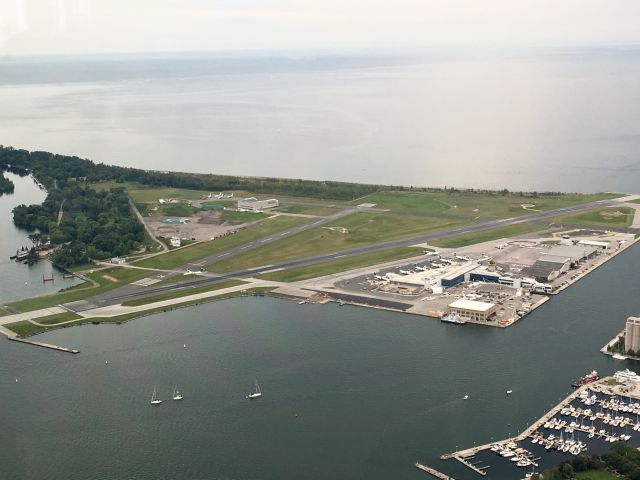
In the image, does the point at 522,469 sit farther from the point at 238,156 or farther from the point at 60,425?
the point at 238,156

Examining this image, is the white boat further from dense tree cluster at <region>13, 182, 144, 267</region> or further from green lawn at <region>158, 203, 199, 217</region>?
green lawn at <region>158, 203, 199, 217</region>

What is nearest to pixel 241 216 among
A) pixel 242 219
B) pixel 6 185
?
pixel 242 219

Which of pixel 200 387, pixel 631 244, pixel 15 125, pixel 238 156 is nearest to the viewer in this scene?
pixel 200 387

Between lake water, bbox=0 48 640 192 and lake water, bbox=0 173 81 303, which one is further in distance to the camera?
lake water, bbox=0 48 640 192

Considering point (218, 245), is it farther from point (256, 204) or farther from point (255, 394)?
point (255, 394)

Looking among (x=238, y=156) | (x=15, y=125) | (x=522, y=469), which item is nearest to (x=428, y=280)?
(x=522, y=469)

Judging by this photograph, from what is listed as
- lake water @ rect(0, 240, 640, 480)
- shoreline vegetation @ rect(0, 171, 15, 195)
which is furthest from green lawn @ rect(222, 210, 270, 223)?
shoreline vegetation @ rect(0, 171, 15, 195)
